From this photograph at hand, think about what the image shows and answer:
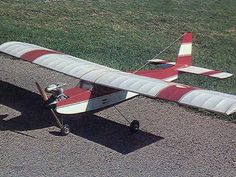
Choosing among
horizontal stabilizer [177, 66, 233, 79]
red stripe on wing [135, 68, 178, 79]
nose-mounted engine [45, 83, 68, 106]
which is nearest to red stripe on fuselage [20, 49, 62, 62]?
nose-mounted engine [45, 83, 68, 106]

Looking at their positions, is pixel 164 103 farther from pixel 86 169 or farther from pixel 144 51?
pixel 144 51

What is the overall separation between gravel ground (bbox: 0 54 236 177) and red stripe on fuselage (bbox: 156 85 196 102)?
235 cm

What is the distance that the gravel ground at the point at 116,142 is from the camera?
15.7m

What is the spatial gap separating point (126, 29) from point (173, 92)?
22.1 metres

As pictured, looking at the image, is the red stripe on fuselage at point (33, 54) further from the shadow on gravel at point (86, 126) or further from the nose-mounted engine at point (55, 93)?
the nose-mounted engine at point (55, 93)

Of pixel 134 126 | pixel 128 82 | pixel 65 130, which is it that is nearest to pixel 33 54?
pixel 65 130

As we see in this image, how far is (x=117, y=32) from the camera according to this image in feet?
119

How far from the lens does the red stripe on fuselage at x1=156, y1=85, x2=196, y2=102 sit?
1562 centimetres

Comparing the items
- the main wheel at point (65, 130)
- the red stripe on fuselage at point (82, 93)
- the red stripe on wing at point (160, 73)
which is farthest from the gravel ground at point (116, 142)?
the red stripe on wing at point (160, 73)

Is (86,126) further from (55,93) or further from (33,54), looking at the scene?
(33,54)

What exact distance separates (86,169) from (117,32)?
21950mm

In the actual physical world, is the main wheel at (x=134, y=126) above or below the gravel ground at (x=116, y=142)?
above

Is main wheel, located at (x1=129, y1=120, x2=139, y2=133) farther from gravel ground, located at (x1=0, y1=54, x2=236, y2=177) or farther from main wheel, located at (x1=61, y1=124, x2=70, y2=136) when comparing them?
main wheel, located at (x1=61, y1=124, x2=70, y2=136)

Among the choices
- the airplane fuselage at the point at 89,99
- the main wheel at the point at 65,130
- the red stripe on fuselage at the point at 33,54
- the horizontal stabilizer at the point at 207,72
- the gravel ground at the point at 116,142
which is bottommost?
the gravel ground at the point at 116,142
